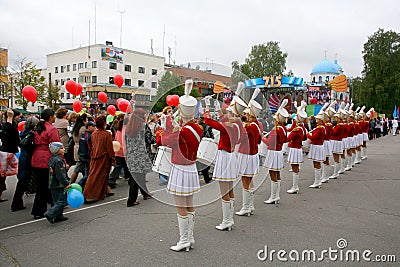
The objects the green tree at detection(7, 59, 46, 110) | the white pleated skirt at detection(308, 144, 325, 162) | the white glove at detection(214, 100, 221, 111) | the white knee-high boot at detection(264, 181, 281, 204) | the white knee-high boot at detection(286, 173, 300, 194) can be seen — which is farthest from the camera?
the green tree at detection(7, 59, 46, 110)

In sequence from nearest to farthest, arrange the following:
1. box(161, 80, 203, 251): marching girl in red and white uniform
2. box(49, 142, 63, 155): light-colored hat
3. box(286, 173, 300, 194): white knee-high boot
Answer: box(161, 80, 203, 251): marching girl in red and white uniform → box(49, 142, 63, 155): light-colored hat → box(286, 173, 300, 194): white knee-high boot

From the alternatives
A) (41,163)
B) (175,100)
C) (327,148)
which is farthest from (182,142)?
(327,148)

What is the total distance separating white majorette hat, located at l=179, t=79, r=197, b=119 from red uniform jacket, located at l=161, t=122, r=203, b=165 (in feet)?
A: 0.51

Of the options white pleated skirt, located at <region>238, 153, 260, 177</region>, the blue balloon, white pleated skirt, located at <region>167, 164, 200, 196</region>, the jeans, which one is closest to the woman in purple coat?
the jeans

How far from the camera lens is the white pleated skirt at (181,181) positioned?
4.27 m

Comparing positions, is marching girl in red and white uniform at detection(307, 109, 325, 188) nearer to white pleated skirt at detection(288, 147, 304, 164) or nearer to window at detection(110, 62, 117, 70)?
white pleated skirt at detection(288, 147, 304, 164)

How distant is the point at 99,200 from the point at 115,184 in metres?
1.39

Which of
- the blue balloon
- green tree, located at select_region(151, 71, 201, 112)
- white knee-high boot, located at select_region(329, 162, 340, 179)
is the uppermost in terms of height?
green tree, located at select_region(151, 71, 201, 112)

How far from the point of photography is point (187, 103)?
4.13 metres

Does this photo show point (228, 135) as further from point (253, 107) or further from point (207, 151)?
point (253, 107)

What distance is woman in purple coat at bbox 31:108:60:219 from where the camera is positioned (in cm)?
567

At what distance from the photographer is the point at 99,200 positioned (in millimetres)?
6852

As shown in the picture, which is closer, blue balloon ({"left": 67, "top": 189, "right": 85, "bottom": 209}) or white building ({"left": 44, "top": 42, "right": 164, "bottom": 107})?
blue balloon ({"left": 67, "top": 189, "right": 85, "bottom": 209})

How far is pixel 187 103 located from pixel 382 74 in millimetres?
45576
